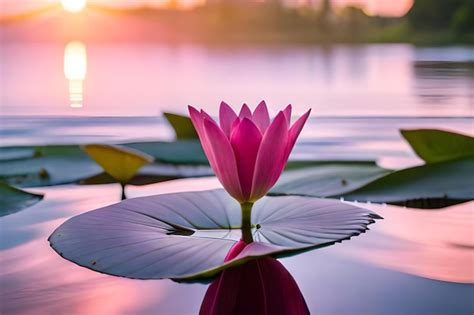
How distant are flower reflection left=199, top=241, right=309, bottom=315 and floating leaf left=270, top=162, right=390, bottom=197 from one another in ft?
1.26

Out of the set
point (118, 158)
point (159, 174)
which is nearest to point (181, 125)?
point (159, 174)

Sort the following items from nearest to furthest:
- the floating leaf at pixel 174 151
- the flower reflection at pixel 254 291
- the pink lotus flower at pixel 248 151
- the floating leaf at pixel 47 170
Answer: the flower reflection at pixel 254 291 → the pink lotus flower at pixel 248 151 → the floating leaf at pixel 47 170 → the floating leaf at pixel 174 151

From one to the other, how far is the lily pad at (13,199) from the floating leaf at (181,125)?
0.49m

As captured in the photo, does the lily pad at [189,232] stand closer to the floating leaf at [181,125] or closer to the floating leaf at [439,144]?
the floating leaf at [439,144]

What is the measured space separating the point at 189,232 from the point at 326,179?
428 millimetres

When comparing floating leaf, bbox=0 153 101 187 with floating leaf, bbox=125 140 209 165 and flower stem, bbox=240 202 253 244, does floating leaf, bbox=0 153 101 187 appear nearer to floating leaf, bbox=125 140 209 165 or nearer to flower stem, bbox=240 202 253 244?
floating leaf, bbox=125 140 209 165

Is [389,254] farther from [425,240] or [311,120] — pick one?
[311,120]

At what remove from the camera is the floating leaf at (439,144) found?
1.10 metres

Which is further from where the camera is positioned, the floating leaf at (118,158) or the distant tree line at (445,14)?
the distant tree line at (445,14)

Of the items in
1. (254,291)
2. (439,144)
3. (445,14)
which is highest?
(445,14)

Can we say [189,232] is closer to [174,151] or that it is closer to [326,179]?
[326,179]

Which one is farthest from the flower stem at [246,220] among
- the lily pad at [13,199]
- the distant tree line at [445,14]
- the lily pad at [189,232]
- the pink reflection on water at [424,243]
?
the distant tree line at [445,14]

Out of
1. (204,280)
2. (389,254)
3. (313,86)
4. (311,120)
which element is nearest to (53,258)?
(204,280)

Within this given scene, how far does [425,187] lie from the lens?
1.03 metres
